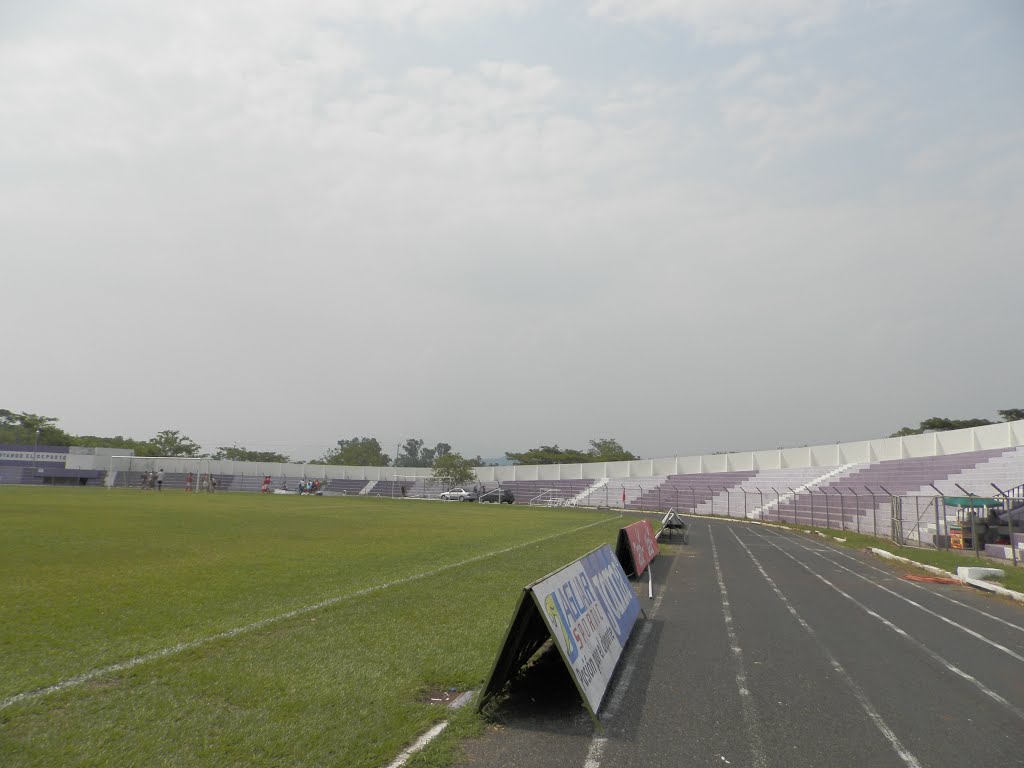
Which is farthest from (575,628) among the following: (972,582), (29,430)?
(29,430)

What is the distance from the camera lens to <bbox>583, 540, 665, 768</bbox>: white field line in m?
4.61

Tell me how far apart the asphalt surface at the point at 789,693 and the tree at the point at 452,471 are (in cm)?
6367

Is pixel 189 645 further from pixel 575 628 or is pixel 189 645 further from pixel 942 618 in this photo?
pixel 942 618

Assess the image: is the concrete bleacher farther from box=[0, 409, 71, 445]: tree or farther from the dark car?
box=[0, 409, 71, 445]: tree

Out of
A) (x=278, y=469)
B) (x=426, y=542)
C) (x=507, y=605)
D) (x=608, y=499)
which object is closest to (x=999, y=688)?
(x=507, y=605)

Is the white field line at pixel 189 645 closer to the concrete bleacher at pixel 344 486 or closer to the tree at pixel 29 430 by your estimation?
the concrete bleacher at pixel 344 486

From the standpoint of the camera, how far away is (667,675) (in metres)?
6.68

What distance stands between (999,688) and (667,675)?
11.2 feet

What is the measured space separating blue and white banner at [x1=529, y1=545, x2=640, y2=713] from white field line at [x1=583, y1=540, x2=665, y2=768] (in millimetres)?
138

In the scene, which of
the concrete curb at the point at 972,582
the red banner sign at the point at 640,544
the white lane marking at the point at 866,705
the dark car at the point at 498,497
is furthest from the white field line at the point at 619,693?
the dark car at the point at 498,497

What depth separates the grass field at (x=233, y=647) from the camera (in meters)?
4.49

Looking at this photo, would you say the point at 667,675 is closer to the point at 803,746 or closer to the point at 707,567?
the point at 803,746

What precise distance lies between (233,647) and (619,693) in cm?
406

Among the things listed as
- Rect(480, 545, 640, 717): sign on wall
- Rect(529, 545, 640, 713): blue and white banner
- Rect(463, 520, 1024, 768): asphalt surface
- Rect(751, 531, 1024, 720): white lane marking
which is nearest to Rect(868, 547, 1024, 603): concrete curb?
Rect(463, 520, 1024, 768): asphalt surface
